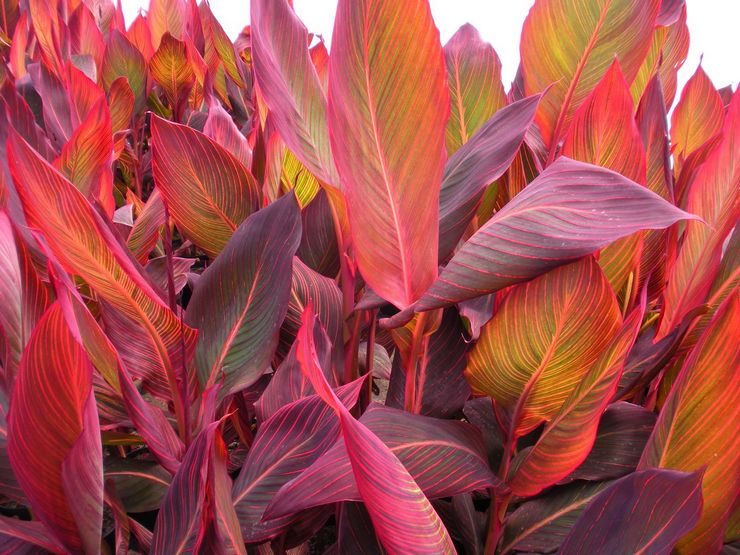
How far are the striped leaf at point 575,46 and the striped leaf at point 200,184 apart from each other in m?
0.33

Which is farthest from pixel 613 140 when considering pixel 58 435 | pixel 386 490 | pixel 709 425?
pixel 58 435

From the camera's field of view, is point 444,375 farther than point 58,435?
Yes

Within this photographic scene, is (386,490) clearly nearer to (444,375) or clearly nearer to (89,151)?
(444,375)

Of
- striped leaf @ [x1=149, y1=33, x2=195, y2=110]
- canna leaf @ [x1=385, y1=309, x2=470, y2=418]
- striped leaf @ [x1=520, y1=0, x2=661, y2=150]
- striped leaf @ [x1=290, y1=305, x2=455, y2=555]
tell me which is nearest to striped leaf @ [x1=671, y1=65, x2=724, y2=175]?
striped leaf @ [x1=520, y1=0, x2=661, y2=150]

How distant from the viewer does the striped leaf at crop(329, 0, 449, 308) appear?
45 cm

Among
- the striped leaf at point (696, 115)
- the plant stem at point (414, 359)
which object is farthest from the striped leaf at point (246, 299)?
the striped leaf at point (696, 115)

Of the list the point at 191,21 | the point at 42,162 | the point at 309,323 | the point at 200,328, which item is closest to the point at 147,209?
the point at 200,328

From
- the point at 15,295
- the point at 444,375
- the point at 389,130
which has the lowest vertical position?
the point at 444,375

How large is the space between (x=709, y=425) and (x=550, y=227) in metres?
0.17

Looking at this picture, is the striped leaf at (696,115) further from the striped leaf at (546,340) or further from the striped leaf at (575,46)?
the striped leaf at (546,340)

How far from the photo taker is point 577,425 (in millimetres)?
454

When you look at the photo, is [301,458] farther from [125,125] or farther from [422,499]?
[125,125]

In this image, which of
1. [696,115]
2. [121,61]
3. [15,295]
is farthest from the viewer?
[121,61]

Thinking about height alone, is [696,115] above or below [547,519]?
above
